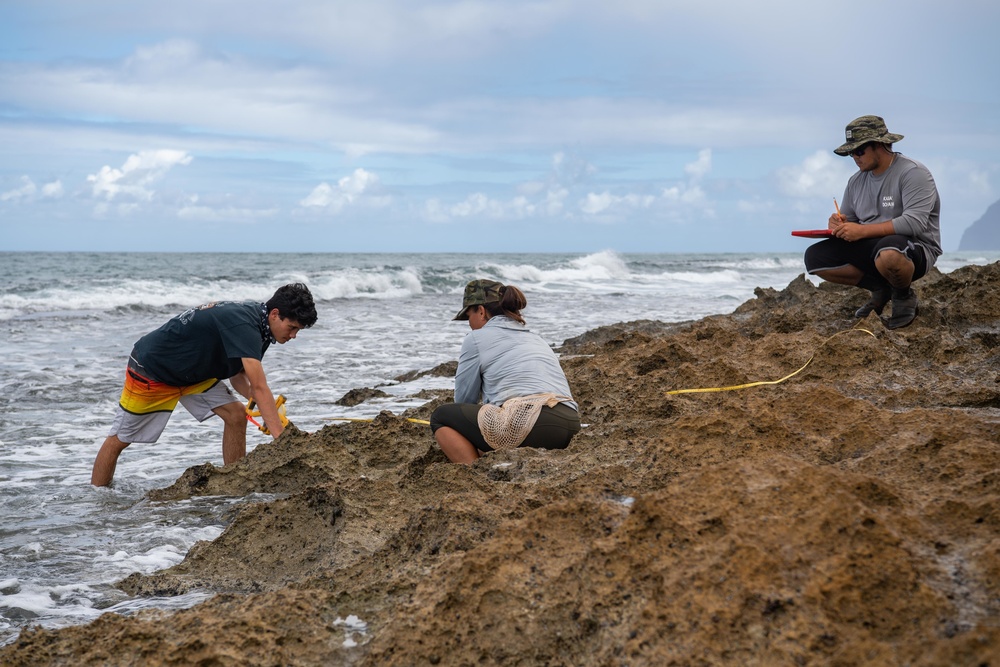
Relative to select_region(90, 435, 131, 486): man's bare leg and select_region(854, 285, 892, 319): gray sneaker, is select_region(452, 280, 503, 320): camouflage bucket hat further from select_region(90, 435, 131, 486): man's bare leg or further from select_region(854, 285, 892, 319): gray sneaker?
select_region(854, 285, 892, 319): gray sneaker

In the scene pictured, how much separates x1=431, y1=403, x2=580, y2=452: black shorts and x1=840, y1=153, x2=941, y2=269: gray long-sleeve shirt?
317 centimetres

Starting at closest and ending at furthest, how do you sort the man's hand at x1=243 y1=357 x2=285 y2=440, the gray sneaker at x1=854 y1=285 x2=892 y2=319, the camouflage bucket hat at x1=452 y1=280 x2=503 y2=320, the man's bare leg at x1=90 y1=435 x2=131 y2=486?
the camouflage bucket hat at x1=452 y1=280 x2=503 y2=320
the man's hand at x1=243 y1=357 x2=285 y2=440
the man's bare leg at x1=90 y1=435 x2=131 y2=486
the gray sneaker at x1=854 y1=285 x2=892 y2=319

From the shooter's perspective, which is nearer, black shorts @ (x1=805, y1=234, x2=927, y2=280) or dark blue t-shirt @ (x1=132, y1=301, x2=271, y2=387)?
dark blue t-shirt @ (x1=132, y1=301, x2=271, y2=387)

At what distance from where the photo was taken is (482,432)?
4.25 metres

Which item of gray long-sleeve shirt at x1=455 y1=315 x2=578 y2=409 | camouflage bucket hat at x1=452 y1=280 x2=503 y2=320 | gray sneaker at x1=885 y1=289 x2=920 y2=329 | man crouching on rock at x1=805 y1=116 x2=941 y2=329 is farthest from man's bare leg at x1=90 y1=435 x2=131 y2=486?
gray sneaker at x1=885 y1=289 x2=920 y2=329

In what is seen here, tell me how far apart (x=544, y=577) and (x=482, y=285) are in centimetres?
260

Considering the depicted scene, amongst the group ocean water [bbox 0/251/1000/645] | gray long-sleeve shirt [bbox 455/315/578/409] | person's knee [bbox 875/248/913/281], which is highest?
person's knee [bbox 875/248/913/281]

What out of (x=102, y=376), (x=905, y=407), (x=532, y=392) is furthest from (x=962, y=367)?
(x=102, y=376)

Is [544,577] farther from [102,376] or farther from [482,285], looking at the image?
[102,376]

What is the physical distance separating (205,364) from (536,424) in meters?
2.09

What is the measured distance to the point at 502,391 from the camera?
4.40m

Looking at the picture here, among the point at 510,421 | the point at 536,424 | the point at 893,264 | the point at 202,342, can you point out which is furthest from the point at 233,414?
the point at 893,264

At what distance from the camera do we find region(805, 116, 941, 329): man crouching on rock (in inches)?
236

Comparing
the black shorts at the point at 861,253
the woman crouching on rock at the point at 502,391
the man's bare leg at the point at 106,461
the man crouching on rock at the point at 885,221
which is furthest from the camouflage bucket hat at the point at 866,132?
the man's bare leg at the point at 106,461
